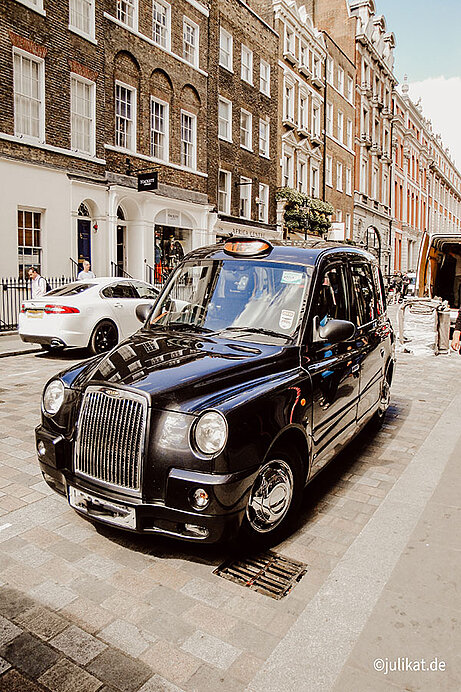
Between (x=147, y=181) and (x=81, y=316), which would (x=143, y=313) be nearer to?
(x=81, y=316)

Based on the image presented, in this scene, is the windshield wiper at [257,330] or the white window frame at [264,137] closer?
the windshield wiper at [257,330]

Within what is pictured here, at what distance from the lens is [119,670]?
7.88ft

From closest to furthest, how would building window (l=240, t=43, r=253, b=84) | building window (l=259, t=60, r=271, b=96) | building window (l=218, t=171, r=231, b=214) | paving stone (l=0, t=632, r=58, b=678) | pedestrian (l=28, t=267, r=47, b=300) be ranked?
paving stone (l=0, t=632, r=58, b=678) → pedestrian (l=28, t=267, r=47, b=300) → building window (l=218, t=171, r=231, b=214) → building window (l=240, t=43, r=253, b=84) → building window (l=259, t=60, r=271, b=96)

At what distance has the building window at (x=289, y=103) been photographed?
31.8m

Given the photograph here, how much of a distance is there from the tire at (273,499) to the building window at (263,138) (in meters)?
27.8

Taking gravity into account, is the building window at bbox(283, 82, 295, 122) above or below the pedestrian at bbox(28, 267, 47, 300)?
above

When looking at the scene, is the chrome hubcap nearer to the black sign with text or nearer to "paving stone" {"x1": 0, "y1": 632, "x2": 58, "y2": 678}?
"paving stone" {"x1": 0, "y1": 632, "x2": 58, "y2": 678}

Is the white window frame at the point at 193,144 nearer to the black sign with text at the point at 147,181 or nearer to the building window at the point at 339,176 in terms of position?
the black sign with text at the point at 147,181

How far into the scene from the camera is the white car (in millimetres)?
10680

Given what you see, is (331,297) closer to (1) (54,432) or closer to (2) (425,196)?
(1) (54,432)

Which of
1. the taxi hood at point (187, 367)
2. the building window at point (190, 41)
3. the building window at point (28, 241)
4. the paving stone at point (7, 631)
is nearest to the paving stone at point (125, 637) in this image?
the paving stone at point (7, 631)

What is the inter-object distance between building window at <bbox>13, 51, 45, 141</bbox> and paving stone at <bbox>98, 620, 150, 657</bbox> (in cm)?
1577

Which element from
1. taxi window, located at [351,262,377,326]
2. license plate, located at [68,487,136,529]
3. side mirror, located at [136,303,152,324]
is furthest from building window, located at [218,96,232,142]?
license plate, located at [68,487,136,529]

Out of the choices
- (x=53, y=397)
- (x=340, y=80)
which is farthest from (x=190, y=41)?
(x=53, y=397)
